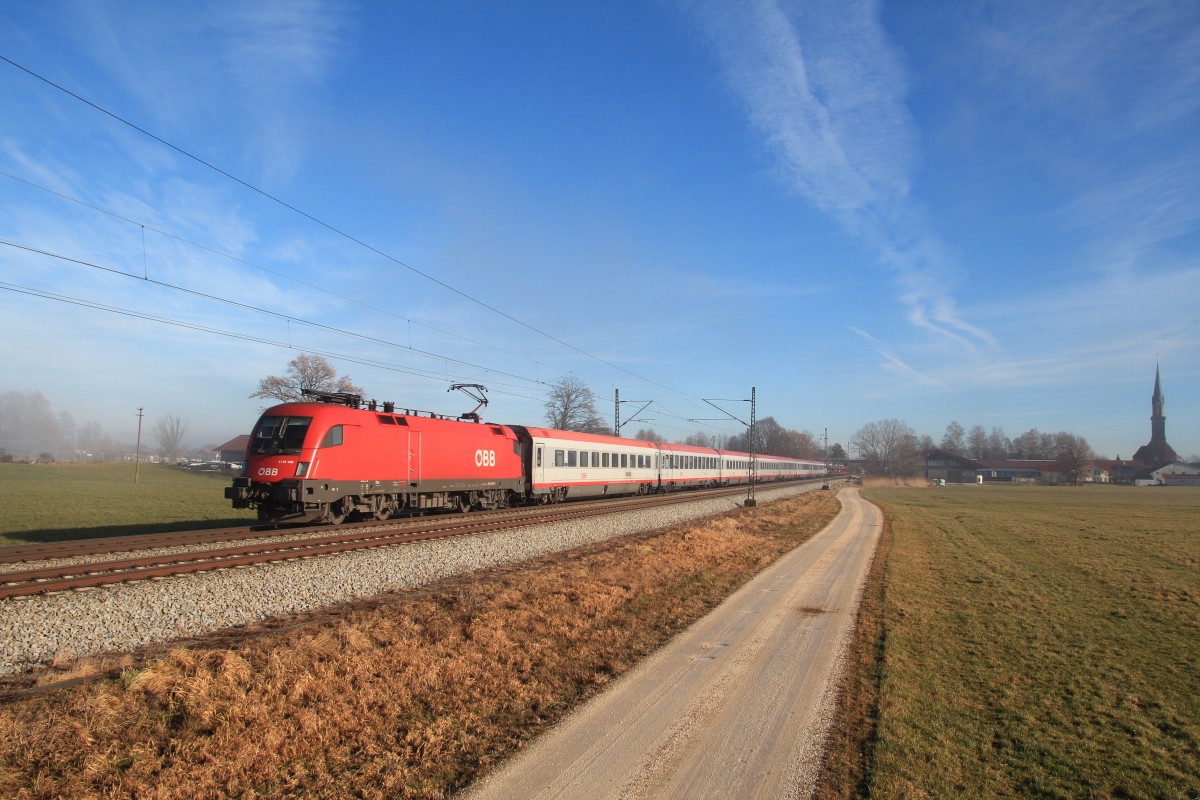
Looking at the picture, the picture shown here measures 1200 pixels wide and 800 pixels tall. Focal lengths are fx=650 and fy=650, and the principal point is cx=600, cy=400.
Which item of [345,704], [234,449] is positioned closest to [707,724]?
[345,704]

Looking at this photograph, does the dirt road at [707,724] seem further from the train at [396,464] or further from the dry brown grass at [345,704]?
the train at [396,464]

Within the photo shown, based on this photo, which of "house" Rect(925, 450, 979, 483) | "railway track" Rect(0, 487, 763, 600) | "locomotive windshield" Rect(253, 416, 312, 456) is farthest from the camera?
"house" Rect(925, 450, 979, 483)

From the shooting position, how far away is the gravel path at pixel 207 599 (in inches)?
325

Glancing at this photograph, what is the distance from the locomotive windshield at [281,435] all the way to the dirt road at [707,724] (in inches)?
496

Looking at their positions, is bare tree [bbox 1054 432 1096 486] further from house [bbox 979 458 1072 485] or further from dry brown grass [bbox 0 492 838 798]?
dry brown grass [bbox 0 492 838 798]

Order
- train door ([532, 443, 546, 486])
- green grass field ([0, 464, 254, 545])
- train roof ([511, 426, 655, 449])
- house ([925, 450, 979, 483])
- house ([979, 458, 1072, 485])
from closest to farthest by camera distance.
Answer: green grass field ([0, 464, 254, 545]), train door ([532, 443, 546, 486]), train roof ([511, 426, 655, 449]), house ([979, 458, 1072, 485]), house ([925, 450, 979, 483])

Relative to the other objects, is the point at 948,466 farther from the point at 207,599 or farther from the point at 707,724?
the point at 707,724

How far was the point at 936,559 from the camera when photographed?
59.3 feet

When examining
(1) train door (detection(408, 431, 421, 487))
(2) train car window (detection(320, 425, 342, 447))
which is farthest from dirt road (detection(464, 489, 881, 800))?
(1) train door (detection(408, 431, 421, 487))

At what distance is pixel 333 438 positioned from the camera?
1825 cm

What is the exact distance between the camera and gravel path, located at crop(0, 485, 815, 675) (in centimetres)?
826

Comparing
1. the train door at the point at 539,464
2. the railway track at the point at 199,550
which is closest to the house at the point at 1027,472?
the train door at the point at 539,464

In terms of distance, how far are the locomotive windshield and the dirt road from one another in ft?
41.3

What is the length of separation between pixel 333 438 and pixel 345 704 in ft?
43.3
